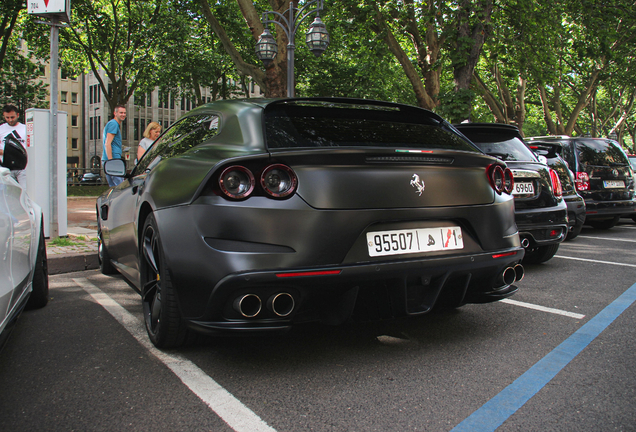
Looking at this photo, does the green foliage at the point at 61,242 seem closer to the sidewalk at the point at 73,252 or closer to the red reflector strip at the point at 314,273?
the sidewalk at the point at 73,252

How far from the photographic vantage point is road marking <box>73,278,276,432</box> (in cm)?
244

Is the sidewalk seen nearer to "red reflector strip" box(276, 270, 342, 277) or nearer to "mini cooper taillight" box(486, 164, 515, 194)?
"red reflector strip" box(276, 270, 342, 277)

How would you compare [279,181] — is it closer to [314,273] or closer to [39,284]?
[314,273]

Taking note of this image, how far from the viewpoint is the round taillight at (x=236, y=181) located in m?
2.79

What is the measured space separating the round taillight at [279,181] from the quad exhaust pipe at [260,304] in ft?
1.61

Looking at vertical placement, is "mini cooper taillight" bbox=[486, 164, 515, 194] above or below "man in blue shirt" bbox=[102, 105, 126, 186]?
below

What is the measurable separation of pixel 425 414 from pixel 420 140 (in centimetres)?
156

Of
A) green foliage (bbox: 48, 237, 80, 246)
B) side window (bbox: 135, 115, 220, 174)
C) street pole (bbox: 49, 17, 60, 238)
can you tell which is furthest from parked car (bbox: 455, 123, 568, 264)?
street pole (bbox: 49, 17, 60, 238)

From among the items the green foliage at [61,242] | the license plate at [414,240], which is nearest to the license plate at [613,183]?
the license plate at [414,240]

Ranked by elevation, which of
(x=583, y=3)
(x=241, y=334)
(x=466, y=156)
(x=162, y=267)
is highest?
(x=583, y=3)

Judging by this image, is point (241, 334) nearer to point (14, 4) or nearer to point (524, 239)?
point (524, 239)

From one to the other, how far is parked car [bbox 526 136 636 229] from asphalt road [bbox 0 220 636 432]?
5.83 meters

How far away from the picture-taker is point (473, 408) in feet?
8.48

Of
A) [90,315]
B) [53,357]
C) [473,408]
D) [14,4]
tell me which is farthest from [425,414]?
[14,4]
